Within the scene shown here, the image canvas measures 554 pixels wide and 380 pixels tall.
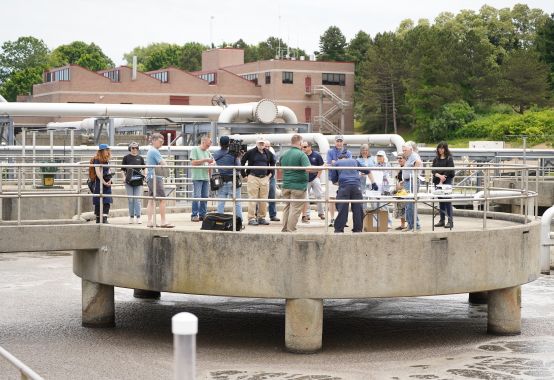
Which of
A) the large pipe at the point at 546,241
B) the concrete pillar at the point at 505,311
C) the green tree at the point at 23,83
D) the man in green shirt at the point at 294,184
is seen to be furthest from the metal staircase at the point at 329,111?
the man in green shirt at the point at 294,184

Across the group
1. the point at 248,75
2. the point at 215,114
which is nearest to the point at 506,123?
the point at 248,75

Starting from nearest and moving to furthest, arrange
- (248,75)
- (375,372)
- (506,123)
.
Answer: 1. (375,372)
2. (506,123)
3. (248,75)

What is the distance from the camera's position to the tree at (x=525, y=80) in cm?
8862

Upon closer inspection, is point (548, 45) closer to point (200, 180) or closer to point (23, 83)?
point (23, 83)

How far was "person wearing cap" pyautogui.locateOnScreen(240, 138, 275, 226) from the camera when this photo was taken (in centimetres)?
1703

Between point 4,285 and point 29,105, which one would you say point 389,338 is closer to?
point 4,285

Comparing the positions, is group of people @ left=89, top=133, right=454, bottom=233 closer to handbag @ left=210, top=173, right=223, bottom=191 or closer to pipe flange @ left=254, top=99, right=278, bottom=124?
handbag @ left=210, top=173, right=223, bottom=191

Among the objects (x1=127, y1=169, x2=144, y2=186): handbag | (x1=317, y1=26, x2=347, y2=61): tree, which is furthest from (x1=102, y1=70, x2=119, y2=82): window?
(x1=127, y1=169, x2=144, y2=186): handbag

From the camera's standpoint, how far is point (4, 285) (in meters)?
22.7

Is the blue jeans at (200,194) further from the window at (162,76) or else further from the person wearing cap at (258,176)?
the window at (162,76)

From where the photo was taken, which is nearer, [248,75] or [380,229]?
[380,229]

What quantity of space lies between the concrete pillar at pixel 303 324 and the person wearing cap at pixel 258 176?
251 cm

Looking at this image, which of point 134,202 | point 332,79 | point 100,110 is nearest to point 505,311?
point 134,202

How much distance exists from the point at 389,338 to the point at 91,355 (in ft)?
15.4
